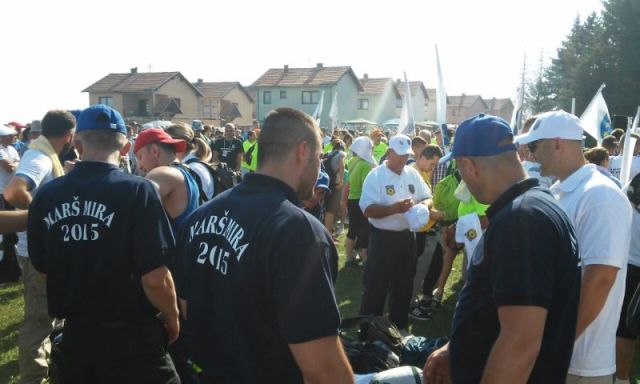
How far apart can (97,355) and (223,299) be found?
123 cm

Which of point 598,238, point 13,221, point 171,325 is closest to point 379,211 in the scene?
point 171,325

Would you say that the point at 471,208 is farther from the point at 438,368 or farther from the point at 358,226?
the point at 438,368

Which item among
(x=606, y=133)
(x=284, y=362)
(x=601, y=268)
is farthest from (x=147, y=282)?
(x=606, y=133)

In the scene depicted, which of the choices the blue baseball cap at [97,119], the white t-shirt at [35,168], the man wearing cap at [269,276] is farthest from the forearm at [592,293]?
the white t-shirt at [35,168]

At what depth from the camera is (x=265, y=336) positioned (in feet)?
6.89

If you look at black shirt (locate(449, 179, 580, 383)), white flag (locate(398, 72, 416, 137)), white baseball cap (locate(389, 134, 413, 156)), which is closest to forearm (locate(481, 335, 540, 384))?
black shirt (locate(449, 179, 580, 383))

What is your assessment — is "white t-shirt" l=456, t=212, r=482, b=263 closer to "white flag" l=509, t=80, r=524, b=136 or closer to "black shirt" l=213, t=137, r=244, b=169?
"white flag" l=509, t=80, r=524, b=136

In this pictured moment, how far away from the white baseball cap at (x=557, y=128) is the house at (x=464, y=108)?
8106 centimetres

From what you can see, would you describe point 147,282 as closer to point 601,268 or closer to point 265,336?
point 265,336

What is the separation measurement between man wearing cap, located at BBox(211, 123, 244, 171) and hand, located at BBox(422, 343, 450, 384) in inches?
434

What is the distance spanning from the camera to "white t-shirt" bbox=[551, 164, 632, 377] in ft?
9.25

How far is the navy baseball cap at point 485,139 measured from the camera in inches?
93.9

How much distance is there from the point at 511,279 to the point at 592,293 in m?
1.02

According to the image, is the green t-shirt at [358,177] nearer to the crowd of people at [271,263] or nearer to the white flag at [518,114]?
the white flag at [518,114]
